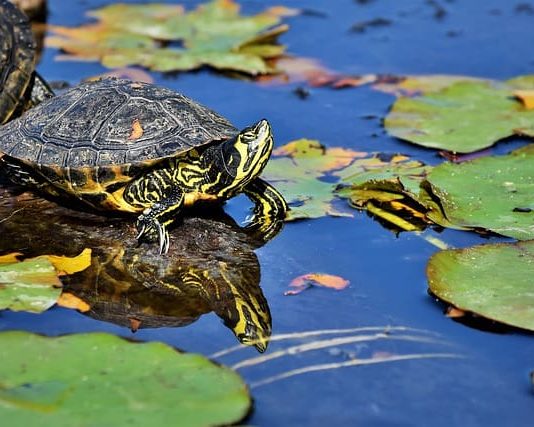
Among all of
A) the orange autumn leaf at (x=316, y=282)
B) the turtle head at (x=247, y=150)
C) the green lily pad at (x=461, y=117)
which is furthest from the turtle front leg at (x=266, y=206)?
the green lily pad at (x=461, y=117)

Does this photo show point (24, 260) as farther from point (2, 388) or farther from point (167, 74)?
point (167, 74)

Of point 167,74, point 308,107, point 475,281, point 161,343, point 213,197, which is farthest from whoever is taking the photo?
point 167,74

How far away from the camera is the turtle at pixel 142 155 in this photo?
4.23 m

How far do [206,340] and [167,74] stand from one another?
3701 mm

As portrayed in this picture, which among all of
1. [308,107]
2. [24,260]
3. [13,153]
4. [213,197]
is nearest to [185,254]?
[213,197]

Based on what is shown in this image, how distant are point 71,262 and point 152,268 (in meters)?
0.35

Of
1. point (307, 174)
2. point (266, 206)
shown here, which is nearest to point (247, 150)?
point (266, 206)

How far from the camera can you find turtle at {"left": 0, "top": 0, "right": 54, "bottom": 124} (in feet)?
20.1

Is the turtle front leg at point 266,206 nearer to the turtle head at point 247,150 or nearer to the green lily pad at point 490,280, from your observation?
the turtle head at point 247,150

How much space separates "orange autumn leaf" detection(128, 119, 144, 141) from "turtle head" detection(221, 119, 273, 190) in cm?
38

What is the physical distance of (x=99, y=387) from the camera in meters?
3.02

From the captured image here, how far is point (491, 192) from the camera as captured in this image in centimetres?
461

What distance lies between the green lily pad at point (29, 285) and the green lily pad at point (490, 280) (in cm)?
150

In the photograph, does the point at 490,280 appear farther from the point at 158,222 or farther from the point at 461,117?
the point at 461,117
